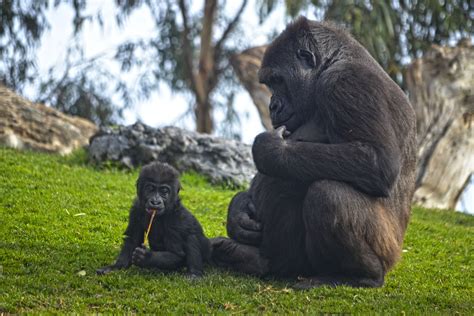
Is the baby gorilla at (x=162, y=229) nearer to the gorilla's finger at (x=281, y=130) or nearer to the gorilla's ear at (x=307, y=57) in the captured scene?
the gorilla's finger at (x=281, y=130)

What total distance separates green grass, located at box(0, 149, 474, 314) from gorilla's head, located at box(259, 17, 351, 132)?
143cm

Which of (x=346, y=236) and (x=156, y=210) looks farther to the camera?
(x=156, y=210)

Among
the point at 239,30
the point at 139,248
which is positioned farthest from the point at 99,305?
the point at 239,30

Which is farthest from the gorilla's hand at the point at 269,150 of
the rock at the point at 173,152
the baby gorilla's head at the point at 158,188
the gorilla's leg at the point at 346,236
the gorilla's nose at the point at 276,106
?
the rock at the point at 173,152

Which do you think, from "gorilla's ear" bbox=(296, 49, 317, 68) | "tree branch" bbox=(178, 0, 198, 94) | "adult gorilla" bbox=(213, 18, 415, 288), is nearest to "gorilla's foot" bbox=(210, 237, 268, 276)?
"adult gorilla" bbox=(213, 18, 415, 288)

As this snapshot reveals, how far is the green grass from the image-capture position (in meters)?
5.82

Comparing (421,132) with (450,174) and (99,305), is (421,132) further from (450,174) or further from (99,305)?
(99,305)

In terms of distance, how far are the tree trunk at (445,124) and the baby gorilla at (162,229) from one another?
774 cm

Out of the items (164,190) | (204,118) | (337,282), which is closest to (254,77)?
(204,118)

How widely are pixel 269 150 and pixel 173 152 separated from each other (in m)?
5.83

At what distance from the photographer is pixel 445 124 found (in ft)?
45.5

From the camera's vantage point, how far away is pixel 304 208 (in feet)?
20.6

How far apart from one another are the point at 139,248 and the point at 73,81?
16.7m

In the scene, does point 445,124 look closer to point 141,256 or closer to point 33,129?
point 33,129
